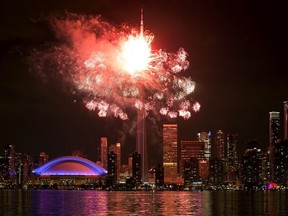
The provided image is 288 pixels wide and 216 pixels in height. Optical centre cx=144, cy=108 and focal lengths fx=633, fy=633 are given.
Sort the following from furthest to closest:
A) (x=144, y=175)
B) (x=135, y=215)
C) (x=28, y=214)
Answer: (x=144, y=175)
(x=28, y=214)
(x=135, y=215)

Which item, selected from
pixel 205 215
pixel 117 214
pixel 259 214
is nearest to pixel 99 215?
pixel 117 214

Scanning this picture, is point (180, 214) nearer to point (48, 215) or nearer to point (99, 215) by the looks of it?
point (99, 215)

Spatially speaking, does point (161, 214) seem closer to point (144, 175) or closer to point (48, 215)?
point (48, 215)

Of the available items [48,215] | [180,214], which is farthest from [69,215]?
[180,214]

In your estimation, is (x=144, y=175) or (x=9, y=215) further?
(x=144, y=175)

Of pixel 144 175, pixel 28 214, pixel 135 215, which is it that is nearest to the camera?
pixel 135 215

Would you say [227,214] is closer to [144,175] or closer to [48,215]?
[48,215]

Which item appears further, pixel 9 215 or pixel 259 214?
pixel 259 214
